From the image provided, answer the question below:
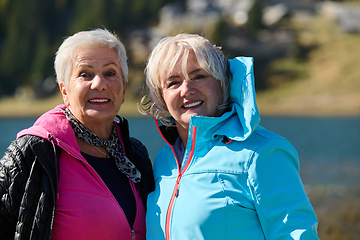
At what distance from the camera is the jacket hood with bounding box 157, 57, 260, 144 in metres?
2.50

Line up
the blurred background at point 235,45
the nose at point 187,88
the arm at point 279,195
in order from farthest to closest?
the blurred background at point 235,45 → the nose at point 187,88 → the arm at point 279,195

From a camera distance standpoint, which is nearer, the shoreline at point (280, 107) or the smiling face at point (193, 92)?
the smiling face at point (193, 92)

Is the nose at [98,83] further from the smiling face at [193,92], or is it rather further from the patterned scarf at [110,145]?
the smiling face at [193,92]

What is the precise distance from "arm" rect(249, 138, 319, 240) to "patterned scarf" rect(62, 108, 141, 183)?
1.05 metres

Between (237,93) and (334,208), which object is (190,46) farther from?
(334,208)

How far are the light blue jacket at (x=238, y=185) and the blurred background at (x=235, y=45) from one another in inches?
1334

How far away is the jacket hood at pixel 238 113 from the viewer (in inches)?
98.5

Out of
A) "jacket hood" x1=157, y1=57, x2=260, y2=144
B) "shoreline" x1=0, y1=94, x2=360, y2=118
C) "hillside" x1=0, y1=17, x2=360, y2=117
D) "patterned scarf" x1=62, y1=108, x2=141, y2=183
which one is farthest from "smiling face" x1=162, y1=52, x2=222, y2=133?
"hillside" x1=0, y1=17, x2=360, y2=117

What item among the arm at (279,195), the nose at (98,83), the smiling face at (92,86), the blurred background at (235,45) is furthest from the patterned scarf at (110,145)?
the blurred background at (235,45)

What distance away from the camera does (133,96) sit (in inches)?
2522

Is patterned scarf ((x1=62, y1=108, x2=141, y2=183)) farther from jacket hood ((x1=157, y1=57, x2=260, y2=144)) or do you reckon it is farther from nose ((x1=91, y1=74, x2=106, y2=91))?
jacket hood ((x1=157, y1=57, x2=260, y2=144))

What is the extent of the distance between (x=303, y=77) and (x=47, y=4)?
213ft

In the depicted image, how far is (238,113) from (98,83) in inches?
42.4

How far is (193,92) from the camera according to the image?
111 inches
